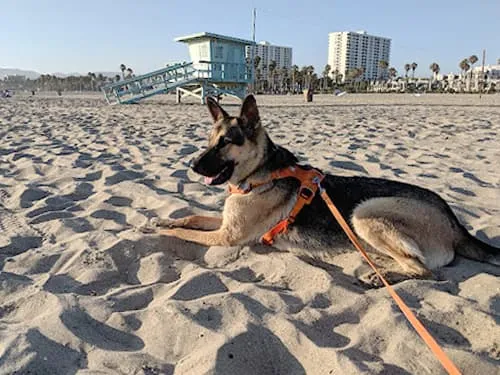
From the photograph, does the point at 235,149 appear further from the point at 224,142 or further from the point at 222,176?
the point at 222,176

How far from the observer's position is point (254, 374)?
2021 mm

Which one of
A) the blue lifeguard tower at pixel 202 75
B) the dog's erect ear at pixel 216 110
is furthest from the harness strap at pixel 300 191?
the blue lifeguard tower at pixel 202 75

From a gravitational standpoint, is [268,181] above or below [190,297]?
above

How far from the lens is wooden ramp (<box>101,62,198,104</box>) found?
916 inches

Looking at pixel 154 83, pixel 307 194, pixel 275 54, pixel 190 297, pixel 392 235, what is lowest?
pixel 190 297

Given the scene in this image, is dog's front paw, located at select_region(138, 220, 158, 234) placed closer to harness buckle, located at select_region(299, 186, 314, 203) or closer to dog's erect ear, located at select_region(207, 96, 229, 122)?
dog's erect ear, located at select_region(207, 96, 229, 122)

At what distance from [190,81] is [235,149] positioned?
68.7 ft

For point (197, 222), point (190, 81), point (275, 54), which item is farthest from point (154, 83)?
point (275, 54)

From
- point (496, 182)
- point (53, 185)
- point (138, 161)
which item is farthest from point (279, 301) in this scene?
point (138, 161)

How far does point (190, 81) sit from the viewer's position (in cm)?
2347

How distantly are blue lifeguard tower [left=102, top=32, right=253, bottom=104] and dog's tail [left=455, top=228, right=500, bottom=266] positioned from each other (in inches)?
821

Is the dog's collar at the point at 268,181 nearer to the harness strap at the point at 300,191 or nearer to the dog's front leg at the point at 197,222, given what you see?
the harness strap at the point at 300,191

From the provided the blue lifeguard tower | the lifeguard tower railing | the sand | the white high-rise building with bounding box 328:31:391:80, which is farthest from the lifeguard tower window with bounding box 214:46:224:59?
the white high-rise building with bounding box 328:31:391:80

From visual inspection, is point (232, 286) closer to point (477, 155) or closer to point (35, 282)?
point (35, 282)
